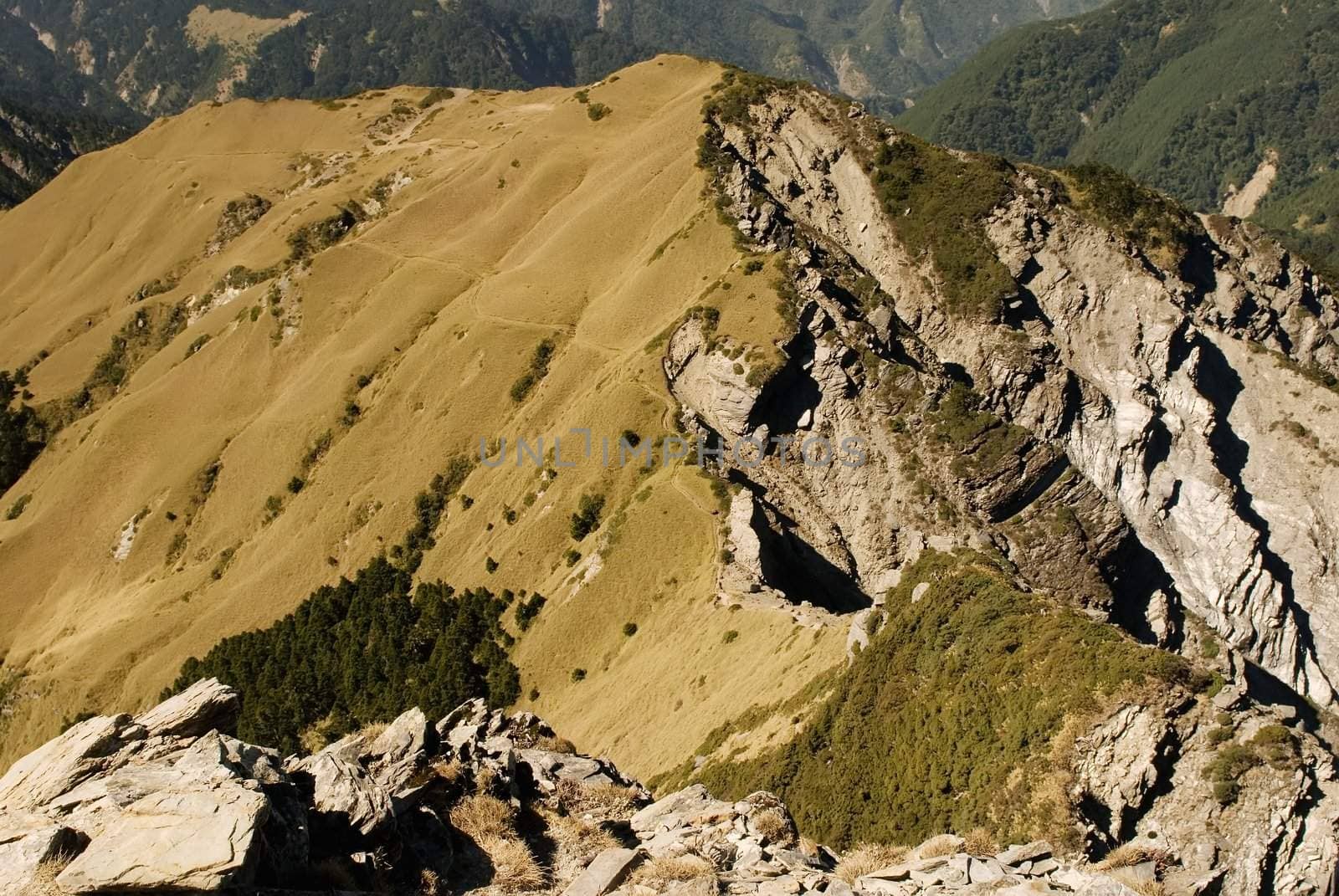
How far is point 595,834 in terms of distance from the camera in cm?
2745

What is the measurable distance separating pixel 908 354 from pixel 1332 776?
5546cm

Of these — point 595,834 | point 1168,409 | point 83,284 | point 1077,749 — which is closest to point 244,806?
point 595,834

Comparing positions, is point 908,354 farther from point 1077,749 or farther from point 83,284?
point 83,284

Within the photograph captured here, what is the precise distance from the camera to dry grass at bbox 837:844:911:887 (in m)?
23.1

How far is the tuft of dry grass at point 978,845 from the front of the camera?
79.3 ft

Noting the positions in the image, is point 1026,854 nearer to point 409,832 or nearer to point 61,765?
point 409,832

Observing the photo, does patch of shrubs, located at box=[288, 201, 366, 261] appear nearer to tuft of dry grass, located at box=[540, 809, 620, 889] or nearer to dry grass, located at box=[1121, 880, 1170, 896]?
tuft of dry grass, located at box=[540, 809, 620, 889]

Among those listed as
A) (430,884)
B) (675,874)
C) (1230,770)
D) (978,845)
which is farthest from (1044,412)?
(430,884)

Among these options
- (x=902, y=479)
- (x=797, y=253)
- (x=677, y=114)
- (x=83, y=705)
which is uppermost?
(x=677, y=114)

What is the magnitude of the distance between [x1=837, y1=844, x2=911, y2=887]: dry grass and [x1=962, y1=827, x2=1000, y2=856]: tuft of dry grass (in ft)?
5.39

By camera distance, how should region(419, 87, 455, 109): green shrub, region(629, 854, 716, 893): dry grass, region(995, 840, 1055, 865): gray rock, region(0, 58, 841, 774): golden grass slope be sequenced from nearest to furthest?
region(629, 854, 716, 893): dry grass < region(995, 840, 1055, 865): gray rock < region(0, 58, 841, 774): golden grass slope < region(419, 87, 455, 109): green shrub

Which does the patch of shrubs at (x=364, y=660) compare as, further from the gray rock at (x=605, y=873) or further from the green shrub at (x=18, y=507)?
the gray rock at (x=605, y=873)

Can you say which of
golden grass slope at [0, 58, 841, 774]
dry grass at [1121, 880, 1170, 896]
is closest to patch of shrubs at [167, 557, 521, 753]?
golden grass slope at [0, 58, 841, 774]

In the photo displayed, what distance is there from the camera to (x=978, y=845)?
25328mm
